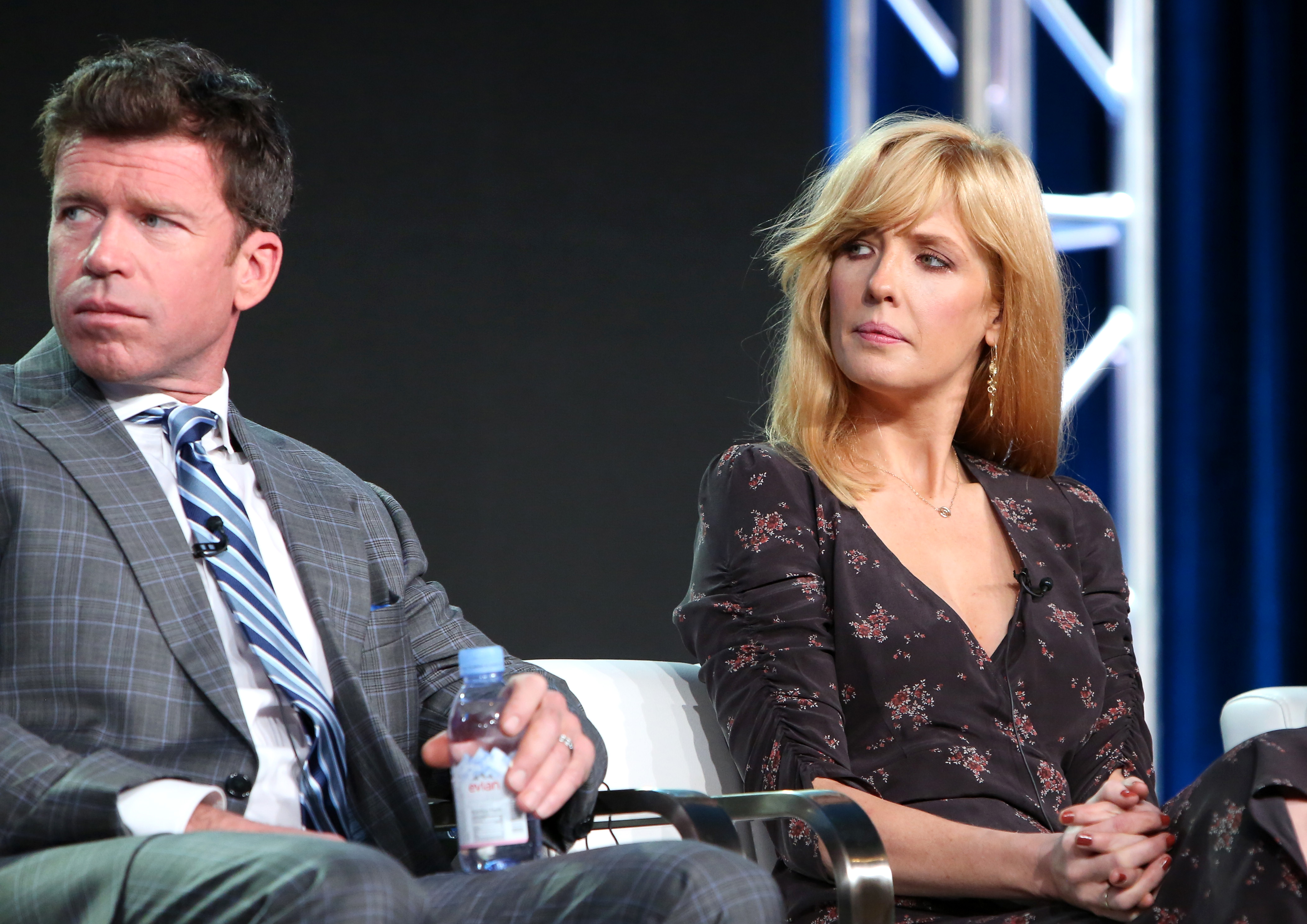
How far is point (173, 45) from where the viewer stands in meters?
1.70

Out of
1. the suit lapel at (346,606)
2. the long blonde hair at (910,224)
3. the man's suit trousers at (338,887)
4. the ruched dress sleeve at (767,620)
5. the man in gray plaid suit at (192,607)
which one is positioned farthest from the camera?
the long blonde hair at (910,224)

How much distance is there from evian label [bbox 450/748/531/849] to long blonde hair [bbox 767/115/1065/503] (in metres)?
0.86

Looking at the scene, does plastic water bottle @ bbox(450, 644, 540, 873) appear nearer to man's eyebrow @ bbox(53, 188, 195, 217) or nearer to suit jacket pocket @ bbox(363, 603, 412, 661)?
suit jacket pocket @ bbox(363, 603, 412, 661)

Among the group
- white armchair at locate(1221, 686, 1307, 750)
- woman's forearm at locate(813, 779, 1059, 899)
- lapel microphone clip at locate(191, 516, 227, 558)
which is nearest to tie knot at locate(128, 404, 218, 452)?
lapel microphone clip at locate(191, 516, 227, 558)

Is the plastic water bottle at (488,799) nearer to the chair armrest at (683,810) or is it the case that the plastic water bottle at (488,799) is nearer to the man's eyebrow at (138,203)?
the chair armrest at (683,810)

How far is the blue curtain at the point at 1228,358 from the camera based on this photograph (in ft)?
13.8

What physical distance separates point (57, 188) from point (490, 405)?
6.51 ft

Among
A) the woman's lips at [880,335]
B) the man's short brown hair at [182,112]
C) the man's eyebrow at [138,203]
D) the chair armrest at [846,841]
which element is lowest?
the chair armrest at [846,841]

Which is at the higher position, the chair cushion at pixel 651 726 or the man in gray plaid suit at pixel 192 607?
the man in gray plaid suit at pixel 192 607

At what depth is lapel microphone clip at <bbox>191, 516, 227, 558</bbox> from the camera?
Answer: 1.59m

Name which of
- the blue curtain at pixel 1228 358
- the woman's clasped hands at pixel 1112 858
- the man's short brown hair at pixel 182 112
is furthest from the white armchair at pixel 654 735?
the blue curtain at pixel 1228 358

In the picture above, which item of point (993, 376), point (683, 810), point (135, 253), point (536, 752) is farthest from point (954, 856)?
point (135, 253)

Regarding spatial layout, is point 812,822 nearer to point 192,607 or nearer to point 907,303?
point 192,607

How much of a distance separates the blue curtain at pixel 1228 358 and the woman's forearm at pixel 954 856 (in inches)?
107
